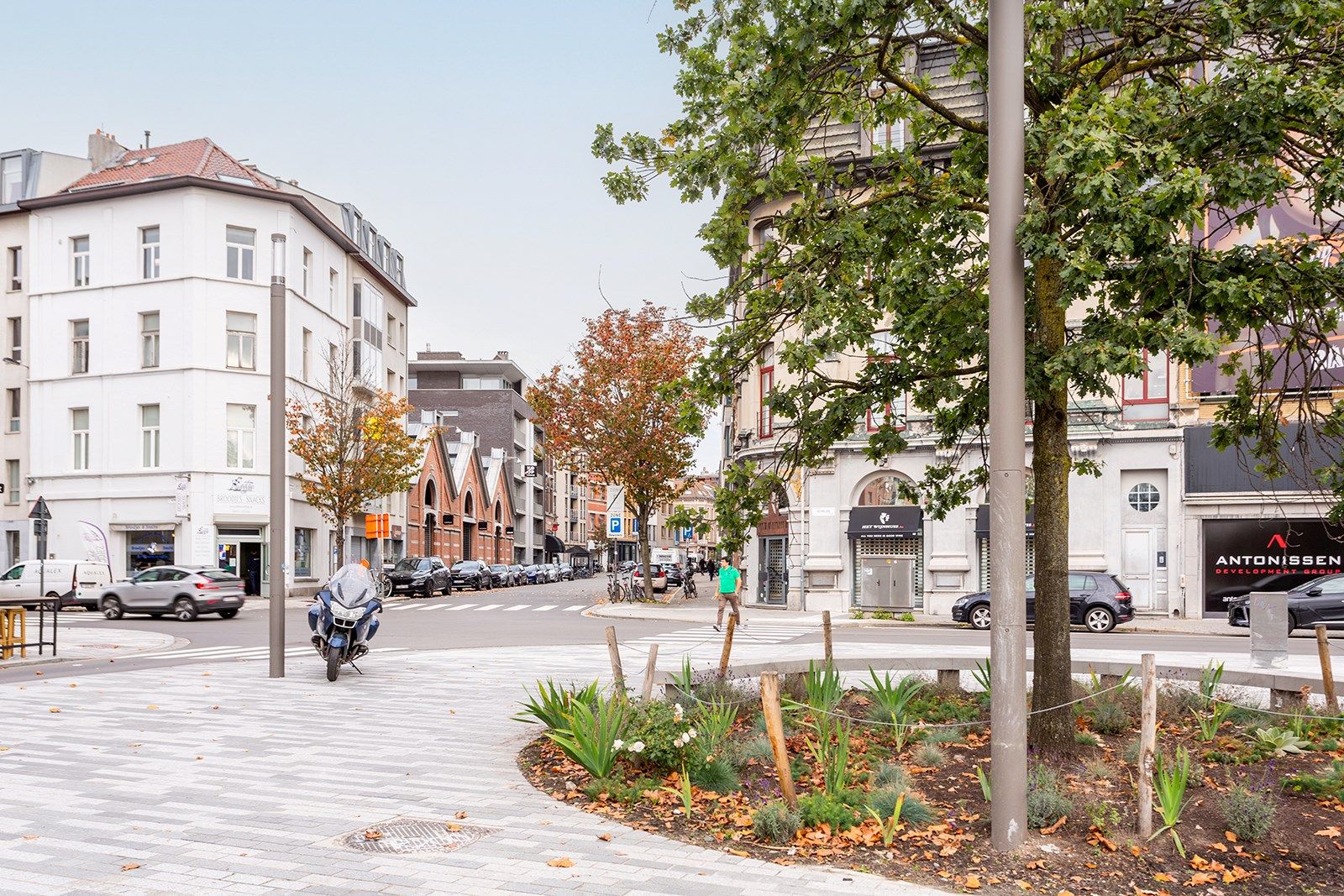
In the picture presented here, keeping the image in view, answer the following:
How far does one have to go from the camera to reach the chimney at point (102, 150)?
1932 inches

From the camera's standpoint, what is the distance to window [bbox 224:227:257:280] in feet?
143

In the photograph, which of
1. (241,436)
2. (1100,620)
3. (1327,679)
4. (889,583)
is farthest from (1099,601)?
(241,436)

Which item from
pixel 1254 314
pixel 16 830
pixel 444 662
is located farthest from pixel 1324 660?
pixel 444 662

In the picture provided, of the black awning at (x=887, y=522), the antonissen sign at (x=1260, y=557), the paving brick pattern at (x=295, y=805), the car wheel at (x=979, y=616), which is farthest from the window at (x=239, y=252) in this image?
the antonissen sign at (x=1260, y=557)

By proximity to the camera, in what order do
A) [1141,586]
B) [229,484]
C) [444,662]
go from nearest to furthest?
[444,662]
[1141,586]
[229,484]

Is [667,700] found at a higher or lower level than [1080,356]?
lower

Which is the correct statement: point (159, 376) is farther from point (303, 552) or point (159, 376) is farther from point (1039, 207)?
point (1039, 207)

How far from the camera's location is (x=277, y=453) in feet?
48.9

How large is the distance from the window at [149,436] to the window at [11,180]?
40.1ft

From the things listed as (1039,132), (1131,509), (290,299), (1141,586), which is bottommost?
(1141,586)

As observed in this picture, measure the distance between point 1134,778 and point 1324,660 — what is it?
9.81ft

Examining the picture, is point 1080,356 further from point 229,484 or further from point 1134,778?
point 229,484

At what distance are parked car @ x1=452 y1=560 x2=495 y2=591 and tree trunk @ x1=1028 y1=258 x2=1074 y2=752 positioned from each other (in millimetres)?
49710

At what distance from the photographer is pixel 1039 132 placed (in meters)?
7.23
